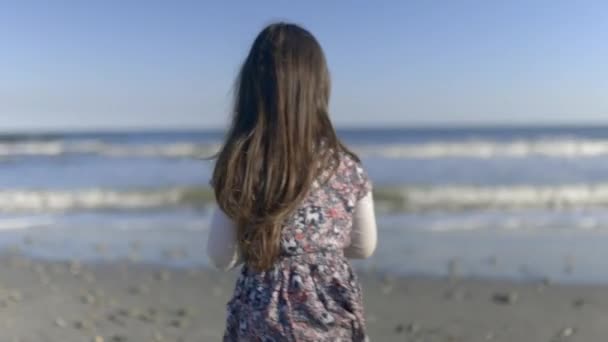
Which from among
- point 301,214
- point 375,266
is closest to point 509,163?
point 375,266

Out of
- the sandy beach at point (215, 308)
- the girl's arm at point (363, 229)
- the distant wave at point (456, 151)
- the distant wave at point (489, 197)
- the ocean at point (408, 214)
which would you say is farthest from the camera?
the distant wave at point (456, 151)

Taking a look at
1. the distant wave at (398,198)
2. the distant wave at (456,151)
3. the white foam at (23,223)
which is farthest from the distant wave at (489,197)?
the distant wave at (456,151)

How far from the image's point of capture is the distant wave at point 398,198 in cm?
1280

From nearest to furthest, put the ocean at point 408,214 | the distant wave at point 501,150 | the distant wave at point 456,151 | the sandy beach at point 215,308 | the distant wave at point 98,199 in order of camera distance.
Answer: the sandy beach at point 215,308 → the ocean at point 408,214 → the distant wave at point 98,199 → the distant wave at point 501,150 → the distant wave at point 456,151

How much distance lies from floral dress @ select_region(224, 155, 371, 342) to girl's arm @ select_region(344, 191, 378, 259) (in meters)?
0.03

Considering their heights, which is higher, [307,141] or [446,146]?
[307,141]

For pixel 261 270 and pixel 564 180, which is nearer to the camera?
pixel 261 270

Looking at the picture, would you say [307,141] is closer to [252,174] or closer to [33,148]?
[252,174]

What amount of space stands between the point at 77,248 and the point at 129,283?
6.82 feet

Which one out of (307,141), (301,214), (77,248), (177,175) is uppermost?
(307,141)

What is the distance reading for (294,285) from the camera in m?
2.03

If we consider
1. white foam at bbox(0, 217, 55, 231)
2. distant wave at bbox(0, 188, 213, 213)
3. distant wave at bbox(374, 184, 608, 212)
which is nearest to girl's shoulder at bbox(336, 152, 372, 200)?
white foam at bbox(0, 217, 55, 231)

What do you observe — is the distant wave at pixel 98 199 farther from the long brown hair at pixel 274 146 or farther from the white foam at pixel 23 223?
the long brown hair at pixel 274 146

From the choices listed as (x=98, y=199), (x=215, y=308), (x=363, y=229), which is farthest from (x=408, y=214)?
(x=363, y=229)
